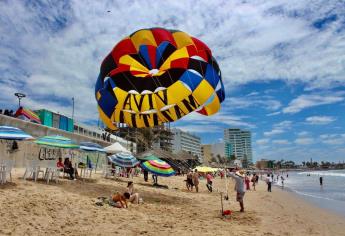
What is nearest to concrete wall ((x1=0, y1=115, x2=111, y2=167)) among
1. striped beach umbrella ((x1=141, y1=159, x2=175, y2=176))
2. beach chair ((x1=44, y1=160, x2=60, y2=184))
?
beach chair ((x1=44, y1=160, x2=60, y2=184))

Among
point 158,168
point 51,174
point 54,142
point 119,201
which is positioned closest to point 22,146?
point 51,174

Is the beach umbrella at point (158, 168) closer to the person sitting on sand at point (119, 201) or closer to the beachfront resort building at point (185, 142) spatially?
the person sitting on sand at point (119, 201)

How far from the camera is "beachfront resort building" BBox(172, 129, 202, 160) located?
443 ft

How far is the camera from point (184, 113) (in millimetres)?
12789

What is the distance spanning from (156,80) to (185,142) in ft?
430

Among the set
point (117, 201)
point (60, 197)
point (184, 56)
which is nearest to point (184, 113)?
point (184, 56)

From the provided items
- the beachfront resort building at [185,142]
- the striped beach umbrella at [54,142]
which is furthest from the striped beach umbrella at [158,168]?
the beachfront resort building at [185,142]

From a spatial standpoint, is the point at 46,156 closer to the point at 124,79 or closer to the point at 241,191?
the point at 124,79

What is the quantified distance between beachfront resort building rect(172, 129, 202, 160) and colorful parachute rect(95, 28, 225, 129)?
367 feet

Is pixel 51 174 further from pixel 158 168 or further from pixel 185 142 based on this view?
pixel 185 142

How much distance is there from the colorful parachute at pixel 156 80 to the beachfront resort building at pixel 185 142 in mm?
111741

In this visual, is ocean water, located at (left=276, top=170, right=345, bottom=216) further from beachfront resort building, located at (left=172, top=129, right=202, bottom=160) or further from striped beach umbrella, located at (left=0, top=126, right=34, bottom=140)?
beachfront resort building, located at (left=172, top=129, right=202, bottom=160)

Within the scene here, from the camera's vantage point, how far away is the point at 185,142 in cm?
14338

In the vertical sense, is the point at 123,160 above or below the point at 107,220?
above
